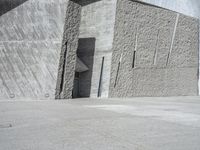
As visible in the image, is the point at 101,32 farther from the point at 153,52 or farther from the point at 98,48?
the point at 153,52

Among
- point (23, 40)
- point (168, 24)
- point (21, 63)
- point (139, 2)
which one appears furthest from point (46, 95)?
point (168, 24)

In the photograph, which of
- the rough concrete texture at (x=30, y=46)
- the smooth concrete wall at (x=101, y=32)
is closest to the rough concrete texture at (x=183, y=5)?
the smooth concrete wall at (x=101, y=32)

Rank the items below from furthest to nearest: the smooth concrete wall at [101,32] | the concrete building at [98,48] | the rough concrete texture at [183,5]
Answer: the rough concrete texture at [183,5] < the smooth concrete wall at [101,32] < the concrete building at [98,48]

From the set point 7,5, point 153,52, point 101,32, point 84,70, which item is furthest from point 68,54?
point 153,52

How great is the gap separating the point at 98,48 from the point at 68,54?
10.1ft

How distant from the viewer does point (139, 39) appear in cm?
1658

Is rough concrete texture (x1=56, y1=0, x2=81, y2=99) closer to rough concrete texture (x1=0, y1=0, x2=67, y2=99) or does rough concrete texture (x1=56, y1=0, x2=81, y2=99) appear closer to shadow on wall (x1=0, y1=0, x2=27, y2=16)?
rough concrete texture (x1=0, y1=0, x2=67, y2=99)

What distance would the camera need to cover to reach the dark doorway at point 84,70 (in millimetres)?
16047

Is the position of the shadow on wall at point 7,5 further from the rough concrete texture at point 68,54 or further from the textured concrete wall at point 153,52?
the textured concrete wall at point 153,52

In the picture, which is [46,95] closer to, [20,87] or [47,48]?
[20,87]

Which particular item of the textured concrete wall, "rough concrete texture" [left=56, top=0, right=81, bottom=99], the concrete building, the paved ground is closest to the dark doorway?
the concrete building

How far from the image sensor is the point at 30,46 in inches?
525

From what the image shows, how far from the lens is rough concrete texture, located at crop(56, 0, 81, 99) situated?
42.6 ft

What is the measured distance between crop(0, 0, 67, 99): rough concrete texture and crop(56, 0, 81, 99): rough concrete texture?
0.23 metres
